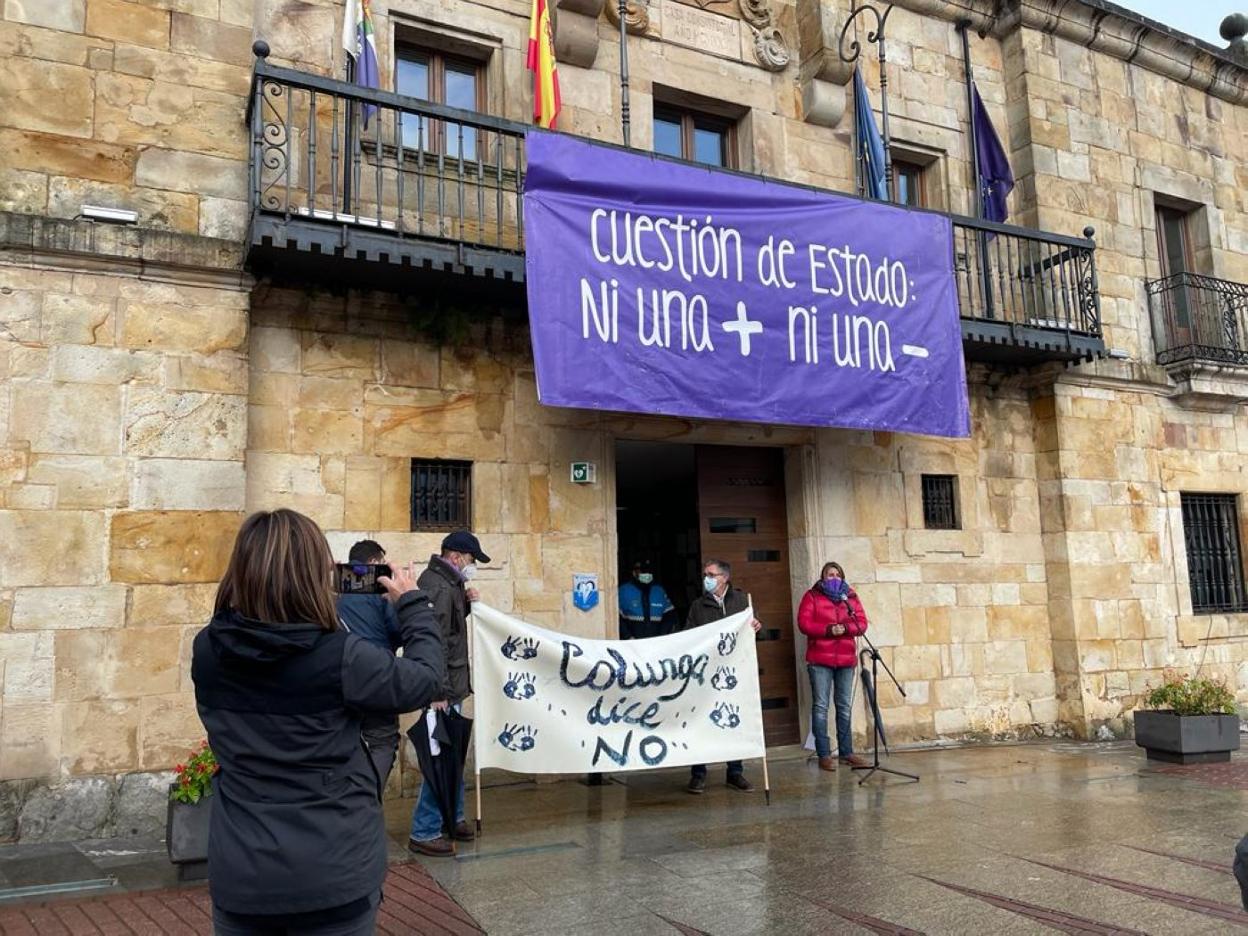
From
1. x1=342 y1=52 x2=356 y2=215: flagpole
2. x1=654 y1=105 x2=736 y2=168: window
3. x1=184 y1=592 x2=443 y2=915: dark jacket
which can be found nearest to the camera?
x1=184 y1=592 x2=443 y2=915: dark jacket

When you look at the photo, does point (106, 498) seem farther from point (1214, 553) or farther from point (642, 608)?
point (1214, 553)

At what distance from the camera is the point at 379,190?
700 centimetres

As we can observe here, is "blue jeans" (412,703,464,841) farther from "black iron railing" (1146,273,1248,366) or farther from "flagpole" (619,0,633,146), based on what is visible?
"black iron railing" (1146,273,1248,366)

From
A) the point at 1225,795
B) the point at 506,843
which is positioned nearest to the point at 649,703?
the point at 506,843

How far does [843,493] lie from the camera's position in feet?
30.6

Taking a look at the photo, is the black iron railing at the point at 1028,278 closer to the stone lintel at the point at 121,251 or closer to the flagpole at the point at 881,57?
the flagpole at the point at 881,57

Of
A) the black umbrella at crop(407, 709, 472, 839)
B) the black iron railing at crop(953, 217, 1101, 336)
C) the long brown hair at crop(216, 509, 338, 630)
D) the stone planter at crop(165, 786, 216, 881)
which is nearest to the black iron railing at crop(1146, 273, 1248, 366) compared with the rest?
the black iron railing at crop(953, 217, 1101, 336)

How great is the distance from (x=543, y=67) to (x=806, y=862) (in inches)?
246

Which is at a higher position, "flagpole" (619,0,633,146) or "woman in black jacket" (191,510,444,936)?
"flagpole" (619,0,633,146)

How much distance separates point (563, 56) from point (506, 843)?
6.52 metres

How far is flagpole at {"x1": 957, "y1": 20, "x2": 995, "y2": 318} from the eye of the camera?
986 centimetres

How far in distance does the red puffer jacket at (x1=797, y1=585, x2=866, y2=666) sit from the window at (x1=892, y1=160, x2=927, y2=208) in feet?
16.0

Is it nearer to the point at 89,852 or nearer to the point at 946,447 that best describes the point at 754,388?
the point at 946,447

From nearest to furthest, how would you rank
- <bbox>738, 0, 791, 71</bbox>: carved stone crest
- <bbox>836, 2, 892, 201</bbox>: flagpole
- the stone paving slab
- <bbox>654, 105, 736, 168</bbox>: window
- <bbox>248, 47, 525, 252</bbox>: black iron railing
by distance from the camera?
1. the stone paving slab
2. <bbox>248, 47, 525, 252</bbox>: black iron railing
3. <bbox>654, 105, 736, 168</bbox>: window
4. <bbox>836, 2, 892, 201</bbox>: flagpole
5. <bbox>738, 0, 791, 71</bbox>: carved stone crest
